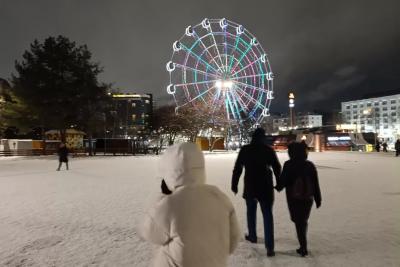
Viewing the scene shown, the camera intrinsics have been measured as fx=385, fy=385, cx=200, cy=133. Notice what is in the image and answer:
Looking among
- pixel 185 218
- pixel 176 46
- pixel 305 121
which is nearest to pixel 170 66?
pixel 176 46

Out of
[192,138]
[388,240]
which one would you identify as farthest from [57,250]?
[192,138]

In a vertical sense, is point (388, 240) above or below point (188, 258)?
below

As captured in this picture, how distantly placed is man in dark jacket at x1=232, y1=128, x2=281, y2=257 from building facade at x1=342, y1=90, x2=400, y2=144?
110 meters

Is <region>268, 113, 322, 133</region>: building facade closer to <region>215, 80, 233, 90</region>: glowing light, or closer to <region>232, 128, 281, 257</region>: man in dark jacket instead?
<region>215, 80, 233, 90</region>: glowing light

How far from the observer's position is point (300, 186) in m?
5.14

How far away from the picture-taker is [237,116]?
33.3 metres

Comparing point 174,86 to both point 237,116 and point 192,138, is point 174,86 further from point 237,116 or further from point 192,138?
point 192,138

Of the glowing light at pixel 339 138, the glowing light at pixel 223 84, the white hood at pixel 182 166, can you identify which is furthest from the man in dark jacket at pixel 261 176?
the glowing light at pixel 339 138

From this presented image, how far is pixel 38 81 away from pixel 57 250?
3875 centimetres

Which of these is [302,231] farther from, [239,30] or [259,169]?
[239,30]

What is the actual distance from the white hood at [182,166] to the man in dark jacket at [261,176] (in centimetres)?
312

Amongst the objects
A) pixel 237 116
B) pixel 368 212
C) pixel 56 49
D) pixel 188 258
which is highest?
pixel 56 49

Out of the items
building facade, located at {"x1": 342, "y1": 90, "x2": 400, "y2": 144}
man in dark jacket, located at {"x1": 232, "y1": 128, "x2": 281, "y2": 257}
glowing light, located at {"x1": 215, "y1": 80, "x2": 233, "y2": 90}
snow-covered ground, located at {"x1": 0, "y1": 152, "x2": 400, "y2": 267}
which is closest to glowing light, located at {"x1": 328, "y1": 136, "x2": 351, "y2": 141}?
glowing light, located at {"x1": 215, "y1": 80, "x2": 233, "y2": 90}

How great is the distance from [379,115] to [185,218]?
13136 centimetres
